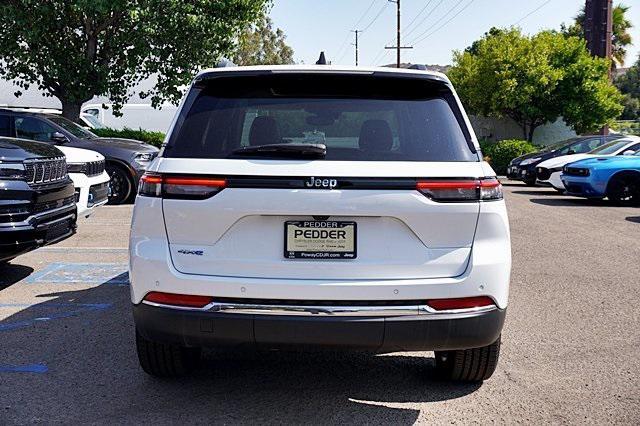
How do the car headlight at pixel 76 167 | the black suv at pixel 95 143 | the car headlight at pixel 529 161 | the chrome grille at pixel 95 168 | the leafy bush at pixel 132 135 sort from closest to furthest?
1. the car headlight at pixel 76 167
2. the chrome grille at pixel 95 168
3. the black suv at pixel 95 143
4. the leafy bush at pixel 132 135
5. the car headlight at pixel 529 161

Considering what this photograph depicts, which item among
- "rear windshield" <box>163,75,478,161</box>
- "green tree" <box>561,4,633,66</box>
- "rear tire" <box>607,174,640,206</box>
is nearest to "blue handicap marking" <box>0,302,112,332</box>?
"rear windshield" <box>163,75,478,161</box>

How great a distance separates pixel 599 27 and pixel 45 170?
2815cm

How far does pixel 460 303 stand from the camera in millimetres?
3818

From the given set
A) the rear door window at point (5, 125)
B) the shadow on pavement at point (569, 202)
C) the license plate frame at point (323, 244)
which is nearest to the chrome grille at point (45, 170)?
the license plate frame at point (323, 244)

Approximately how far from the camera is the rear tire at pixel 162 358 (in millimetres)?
4387

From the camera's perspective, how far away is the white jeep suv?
3711mm

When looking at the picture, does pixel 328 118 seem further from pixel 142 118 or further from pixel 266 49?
pixel 266 49

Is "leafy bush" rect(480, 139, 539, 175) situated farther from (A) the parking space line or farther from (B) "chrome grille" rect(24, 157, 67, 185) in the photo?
(B) "chrome grille" rect(24, 157, 67, 185)

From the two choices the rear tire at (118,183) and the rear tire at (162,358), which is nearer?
the rear tire at (162,358)

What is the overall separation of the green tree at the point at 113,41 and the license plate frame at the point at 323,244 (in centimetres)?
1599

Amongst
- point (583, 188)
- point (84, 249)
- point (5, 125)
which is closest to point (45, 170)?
point (84, 249)

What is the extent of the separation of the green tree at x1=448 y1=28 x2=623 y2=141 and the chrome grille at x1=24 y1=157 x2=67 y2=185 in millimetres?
24853

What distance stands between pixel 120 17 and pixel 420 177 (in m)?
18.2

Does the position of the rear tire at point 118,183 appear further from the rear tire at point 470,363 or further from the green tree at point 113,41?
the rear tire at point 470,363
